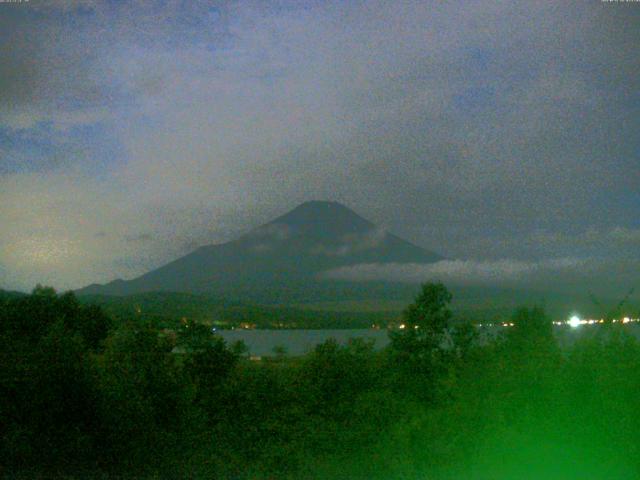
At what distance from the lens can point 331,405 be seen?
57.9 ft

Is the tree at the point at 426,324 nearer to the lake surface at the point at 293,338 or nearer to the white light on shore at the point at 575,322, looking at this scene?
the lake surface at the point at 293,338

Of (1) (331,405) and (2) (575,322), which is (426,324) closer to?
(1) (331,405)

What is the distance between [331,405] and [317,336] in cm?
714

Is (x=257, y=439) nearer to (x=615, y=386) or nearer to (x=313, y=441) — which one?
(x=313, y=441)

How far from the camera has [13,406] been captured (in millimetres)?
10977

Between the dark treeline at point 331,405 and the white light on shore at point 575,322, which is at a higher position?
the white light on shore at point 575,322

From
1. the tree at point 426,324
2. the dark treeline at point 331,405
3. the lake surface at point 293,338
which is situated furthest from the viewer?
the lake surface at point 293,338

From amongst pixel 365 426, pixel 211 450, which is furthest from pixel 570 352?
pixel 211 450

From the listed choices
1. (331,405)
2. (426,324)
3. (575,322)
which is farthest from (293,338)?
(575,322)

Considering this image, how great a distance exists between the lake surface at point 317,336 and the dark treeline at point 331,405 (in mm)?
230

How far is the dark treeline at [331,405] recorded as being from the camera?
7270 millimetres

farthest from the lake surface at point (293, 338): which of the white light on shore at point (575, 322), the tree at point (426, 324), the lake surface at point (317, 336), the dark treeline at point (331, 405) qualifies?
the white light on shore at point (575, 322)

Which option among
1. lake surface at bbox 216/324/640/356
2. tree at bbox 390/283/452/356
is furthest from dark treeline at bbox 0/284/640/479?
lake surface at bbox 216/324/640/356

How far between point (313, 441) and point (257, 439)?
4.58 ft
